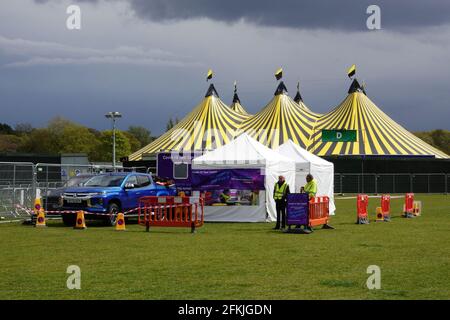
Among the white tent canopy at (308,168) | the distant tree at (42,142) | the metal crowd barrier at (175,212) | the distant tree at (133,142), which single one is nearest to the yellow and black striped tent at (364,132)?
the white tent canopy at (308,168)

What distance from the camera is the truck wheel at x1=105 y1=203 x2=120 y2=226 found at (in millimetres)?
24516

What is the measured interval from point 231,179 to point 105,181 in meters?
5.00

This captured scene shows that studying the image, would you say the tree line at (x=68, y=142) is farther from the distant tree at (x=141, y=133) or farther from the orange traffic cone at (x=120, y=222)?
the orange traffic cone at (x=120, y=222)

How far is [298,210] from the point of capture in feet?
70.6

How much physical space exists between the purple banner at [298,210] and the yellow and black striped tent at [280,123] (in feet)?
132

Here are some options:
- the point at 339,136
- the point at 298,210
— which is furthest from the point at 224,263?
the point at 339,136

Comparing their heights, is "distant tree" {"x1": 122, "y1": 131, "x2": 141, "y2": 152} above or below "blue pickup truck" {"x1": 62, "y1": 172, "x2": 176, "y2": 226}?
above

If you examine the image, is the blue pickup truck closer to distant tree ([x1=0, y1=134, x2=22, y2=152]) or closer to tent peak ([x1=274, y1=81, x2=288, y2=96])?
tent peak ([x1=274, y1=81, x2=288, y2=96])

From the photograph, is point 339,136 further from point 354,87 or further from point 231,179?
point 231,179

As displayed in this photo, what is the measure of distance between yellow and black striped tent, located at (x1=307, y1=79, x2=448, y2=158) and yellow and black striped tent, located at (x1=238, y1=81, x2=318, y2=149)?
43.2 inches

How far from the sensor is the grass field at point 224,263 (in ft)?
32.9

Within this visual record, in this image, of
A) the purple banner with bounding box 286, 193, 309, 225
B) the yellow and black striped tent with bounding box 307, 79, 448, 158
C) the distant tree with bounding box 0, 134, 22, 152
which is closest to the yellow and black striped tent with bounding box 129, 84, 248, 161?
the yellow and black striped tent with bounding box 307, 79, 448, 158

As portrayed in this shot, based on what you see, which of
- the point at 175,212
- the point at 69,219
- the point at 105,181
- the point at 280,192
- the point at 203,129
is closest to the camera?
the point at 175,212
